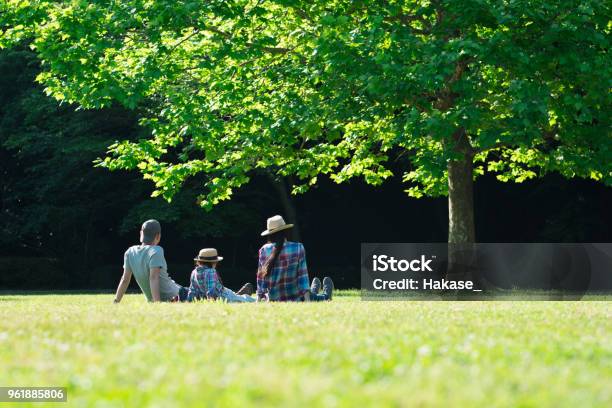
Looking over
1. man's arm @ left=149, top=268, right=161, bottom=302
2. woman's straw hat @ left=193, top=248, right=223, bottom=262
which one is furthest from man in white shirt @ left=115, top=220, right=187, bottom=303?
woman's straw hat @ left=193, top=248, right=223, bottom=262

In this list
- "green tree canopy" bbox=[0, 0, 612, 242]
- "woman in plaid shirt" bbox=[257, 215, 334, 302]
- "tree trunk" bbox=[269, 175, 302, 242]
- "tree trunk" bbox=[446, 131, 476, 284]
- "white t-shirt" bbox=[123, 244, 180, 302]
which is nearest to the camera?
"white t-shirt" bbox=[123, 244, 180, 302]

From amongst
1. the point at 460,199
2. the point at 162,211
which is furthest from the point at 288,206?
the point at 460,199

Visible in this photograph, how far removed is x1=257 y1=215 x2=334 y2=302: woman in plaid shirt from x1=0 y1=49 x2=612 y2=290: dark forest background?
2305 cm

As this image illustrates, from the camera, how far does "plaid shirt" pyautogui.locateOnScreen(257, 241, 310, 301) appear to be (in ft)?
48.1

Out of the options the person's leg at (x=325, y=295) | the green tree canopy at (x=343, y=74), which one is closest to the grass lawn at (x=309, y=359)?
the person's leg at (x=325, y=295)

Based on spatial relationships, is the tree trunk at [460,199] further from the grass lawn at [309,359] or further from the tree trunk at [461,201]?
the grass lawn at [309,359]

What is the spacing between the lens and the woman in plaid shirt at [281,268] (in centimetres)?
1464

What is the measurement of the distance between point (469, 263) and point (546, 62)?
18.4 ft

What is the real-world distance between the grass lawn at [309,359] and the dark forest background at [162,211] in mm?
28315

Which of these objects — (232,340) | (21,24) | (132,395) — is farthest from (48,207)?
(132,395)

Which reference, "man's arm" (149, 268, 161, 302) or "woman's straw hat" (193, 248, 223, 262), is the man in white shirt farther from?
"woman's straw hat" (193, 248, 223, 262)

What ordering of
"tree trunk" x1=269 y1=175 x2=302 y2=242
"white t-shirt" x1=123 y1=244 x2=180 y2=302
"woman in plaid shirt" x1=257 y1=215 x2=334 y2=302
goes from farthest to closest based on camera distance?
"tree trunk" x1=269 y1=175 x2=302 y2=242 < "woman in plaid shirt" x1=257 y1=215 x2=334 y2=302 < "white t-shirt" x1=123 y1=244 x2=180 y2=302

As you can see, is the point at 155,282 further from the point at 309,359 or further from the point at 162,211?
the point at 162,211

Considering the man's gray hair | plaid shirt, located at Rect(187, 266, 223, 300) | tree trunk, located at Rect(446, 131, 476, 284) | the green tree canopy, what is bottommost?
plaid shirt, located at Rect(187, 266, 223, 300)
